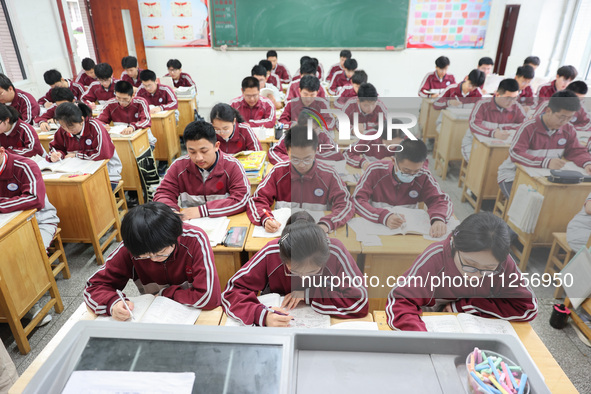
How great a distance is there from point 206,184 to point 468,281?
5.60 feet

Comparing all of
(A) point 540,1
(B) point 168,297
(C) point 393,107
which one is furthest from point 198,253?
(A) point 540,1

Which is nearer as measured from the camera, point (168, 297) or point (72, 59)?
point (168, 297)

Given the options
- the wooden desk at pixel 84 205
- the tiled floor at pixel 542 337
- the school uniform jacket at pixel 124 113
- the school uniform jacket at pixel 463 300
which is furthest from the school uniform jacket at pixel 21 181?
the school uniform jacket at pixel 463 300

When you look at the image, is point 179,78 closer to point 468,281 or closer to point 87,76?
A: point 87,76

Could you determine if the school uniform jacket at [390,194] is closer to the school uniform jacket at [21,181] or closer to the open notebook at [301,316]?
the open notebook at [301,316]

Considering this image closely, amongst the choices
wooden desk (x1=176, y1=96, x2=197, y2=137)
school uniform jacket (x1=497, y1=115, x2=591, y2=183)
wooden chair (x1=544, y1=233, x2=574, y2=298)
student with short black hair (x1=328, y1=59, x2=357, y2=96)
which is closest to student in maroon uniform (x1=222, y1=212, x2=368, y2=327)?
school uniform jacket (x1=497, y1=115, x2=591, y2=183)

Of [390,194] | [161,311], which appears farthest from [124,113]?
[390,194]

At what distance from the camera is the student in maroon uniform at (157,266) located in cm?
133

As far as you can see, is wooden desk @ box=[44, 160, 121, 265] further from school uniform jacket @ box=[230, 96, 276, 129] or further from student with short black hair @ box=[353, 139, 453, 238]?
student with short black hair @ box=[353, 139, 453, 238]

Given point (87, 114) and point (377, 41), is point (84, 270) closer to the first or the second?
point (87, 114)

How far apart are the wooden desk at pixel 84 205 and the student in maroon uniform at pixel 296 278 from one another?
68.8 inches

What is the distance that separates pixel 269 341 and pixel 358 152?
0.41 m

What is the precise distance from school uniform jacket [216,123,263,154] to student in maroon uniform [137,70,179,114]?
203cm

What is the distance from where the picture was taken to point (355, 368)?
69 centimetres
